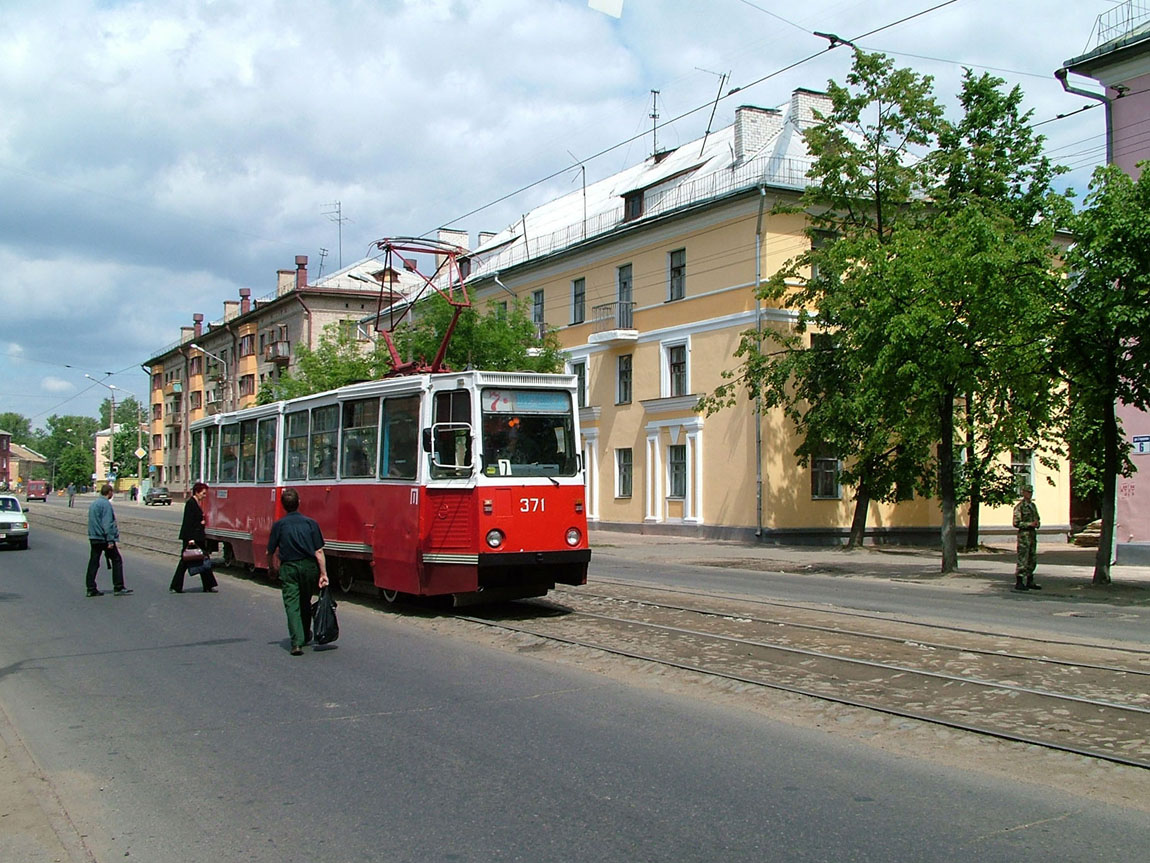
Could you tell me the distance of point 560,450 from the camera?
13.0m

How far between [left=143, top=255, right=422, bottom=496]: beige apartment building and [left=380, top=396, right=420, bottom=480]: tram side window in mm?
32352

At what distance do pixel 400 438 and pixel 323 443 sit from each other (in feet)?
9.03

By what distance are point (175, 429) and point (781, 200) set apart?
71764 mm

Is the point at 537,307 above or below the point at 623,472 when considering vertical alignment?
above

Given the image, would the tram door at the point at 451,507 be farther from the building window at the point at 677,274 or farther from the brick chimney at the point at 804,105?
the brick chimney at the point at 804,105

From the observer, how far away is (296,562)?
10.3m

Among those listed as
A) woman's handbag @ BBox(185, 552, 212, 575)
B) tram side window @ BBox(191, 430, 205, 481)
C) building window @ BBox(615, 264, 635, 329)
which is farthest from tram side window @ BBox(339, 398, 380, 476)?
building window @ BBox(615, 264, 635, 329)

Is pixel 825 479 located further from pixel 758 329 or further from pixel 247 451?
pixel 247 451

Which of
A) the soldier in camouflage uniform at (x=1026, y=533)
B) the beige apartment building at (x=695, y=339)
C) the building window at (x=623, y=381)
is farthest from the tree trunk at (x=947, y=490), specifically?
the building window at (x=623, y=381)

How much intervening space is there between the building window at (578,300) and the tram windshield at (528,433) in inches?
1055

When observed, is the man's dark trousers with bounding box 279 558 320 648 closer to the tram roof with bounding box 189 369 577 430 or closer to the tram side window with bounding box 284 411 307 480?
the tram roof with bounding box 189 369 577 430

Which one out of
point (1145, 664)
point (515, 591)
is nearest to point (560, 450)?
point (515, 591)

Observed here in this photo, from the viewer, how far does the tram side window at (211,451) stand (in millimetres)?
21156

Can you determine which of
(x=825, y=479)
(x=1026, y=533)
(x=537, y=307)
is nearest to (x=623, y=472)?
(x=825, y=479)
